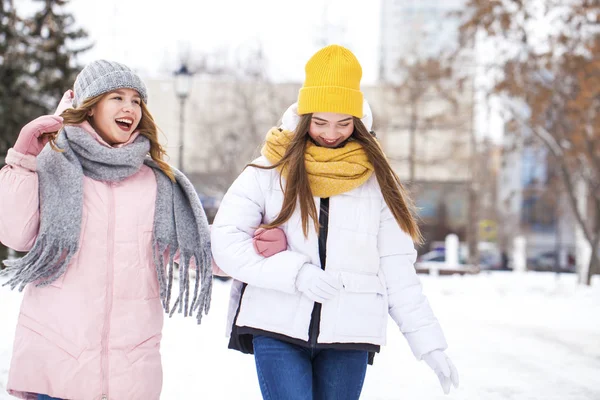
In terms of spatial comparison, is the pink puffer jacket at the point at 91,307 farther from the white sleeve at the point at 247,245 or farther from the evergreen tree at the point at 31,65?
the evergreen tree at the point at 31,65

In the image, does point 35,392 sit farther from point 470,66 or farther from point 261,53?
point 261,53

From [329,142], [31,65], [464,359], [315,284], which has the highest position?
[31,65]

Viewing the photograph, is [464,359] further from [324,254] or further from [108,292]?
[108,292]

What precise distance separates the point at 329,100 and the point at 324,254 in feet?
2.09

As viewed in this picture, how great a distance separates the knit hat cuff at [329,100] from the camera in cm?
302

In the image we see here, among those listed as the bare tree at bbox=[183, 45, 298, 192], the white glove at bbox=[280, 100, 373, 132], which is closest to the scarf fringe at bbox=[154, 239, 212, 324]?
the white glove at bbox=[280, 100, 373, 132]

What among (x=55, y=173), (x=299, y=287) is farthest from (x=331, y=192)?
(x=55, y=173)

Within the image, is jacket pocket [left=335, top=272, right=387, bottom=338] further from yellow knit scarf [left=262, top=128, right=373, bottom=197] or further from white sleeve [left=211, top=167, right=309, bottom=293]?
yellow knit scarf [left=262, top=128, right=373, bottom=197]

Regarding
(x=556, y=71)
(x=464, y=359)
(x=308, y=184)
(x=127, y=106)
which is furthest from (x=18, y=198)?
(x=556, y=71)

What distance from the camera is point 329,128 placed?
3.07m

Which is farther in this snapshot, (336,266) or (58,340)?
(336,266)

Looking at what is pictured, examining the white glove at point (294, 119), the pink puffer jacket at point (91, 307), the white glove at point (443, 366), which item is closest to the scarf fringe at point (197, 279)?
the pink puffer jacket at point (91, 307)

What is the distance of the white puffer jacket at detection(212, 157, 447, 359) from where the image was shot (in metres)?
2.81

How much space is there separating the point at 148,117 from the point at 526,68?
45.2ft
